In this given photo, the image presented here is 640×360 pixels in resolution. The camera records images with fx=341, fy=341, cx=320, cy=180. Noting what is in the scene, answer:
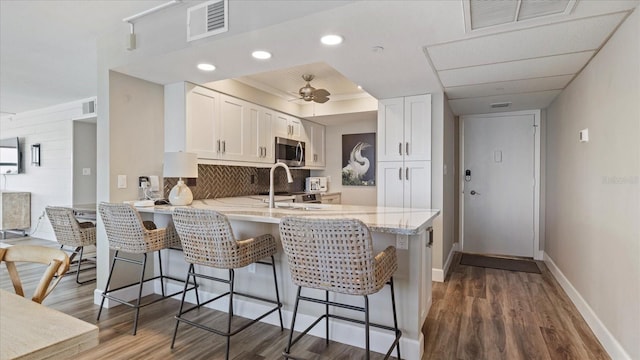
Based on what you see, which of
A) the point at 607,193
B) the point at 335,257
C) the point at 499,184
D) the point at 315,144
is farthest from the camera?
the point at 315,144

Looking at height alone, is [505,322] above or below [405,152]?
below

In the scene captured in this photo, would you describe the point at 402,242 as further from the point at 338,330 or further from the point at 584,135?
the point at 584,135

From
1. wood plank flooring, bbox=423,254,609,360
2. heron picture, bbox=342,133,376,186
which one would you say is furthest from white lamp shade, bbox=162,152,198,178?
heron picture, bbox=342,133,376,186

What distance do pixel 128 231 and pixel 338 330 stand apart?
172 centimetres

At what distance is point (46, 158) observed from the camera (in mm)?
6234

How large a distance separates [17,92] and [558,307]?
23.9 feet

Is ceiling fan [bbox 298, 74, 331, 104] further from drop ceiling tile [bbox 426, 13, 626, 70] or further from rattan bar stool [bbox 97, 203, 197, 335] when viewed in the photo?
rattan bar stool [bbox 97, 203, 197, 335]

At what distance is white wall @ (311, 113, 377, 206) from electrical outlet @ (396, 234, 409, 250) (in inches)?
139

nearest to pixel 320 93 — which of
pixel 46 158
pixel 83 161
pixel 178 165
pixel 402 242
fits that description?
pixel 178 165

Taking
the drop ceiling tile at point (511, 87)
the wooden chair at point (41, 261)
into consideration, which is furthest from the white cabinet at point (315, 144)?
the wooden chair at point (41, 261)

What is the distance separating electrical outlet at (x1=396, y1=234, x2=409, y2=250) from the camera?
2146mm

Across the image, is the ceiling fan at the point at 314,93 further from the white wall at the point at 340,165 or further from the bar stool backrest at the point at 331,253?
the white wall at the point at 340,165

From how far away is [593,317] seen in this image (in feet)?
8.34

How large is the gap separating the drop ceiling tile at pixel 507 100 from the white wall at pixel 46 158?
5879 millimetres
